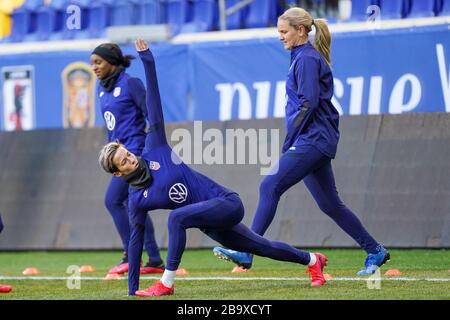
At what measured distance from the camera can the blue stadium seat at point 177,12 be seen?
56.0 feet

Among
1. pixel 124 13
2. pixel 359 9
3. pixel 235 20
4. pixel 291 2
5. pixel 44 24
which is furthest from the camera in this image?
pixel 44 24

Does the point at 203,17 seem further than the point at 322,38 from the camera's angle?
Yes

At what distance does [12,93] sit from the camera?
17.4 meters

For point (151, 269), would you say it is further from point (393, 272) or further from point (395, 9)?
point (395, 9)

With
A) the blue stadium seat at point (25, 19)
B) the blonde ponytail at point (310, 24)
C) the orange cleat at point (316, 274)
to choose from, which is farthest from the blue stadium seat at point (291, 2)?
the orange cleat at point (316, 274)

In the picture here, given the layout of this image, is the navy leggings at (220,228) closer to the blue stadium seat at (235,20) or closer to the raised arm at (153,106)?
the raised arm at (153,106)

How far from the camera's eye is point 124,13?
17484mm

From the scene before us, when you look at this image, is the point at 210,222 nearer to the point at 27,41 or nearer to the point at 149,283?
the point at 149,283

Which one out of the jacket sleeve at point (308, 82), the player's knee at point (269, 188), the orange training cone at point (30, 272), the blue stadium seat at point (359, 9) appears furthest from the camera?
the blue stadium seat at point (359, 9)

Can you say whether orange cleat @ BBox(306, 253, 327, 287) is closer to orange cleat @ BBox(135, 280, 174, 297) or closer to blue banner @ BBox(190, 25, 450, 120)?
orange cleat @ BBox(135, 280, 174, 297)

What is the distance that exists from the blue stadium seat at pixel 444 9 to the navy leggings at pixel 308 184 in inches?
212

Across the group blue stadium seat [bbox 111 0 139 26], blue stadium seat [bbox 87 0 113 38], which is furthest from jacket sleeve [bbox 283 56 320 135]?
blue stadium seat [bbox 87 0 113 38]

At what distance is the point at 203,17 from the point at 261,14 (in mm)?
1110

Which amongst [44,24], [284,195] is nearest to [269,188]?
[284,195]
